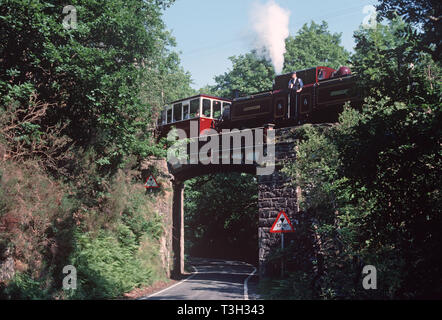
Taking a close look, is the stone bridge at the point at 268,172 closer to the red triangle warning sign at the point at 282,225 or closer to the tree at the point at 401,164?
the red triangle warning sign at the point at 282,225

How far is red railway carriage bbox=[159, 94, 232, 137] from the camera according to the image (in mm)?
23625

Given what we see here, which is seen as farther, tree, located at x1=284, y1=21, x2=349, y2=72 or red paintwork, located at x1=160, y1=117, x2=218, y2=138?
tree, located at x1=284, y1=21, x2=349, y2=72

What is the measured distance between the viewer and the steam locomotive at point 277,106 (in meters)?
19.5

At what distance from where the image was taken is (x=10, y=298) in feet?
35.8

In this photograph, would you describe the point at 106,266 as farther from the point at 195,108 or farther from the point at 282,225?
the point at 195,108

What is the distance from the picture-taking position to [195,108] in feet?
78.0

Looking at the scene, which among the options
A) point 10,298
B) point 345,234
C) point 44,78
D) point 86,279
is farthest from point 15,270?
point 345,234

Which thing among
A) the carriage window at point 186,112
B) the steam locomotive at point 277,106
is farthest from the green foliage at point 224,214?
the carriage window at point 186,112

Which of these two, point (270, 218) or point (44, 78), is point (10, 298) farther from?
point (270, 218)

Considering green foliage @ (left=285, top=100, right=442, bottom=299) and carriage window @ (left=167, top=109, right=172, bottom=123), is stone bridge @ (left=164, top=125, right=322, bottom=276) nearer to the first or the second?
carriage window @ (left=167, top=109, right=172, bottom=123)

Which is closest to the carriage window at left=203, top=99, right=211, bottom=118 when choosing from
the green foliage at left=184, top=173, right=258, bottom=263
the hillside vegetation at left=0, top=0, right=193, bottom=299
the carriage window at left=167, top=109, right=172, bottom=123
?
the carriage window at left=167, top=109, right=172, bottom=123

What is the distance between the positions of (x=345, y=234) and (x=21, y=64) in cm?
1189

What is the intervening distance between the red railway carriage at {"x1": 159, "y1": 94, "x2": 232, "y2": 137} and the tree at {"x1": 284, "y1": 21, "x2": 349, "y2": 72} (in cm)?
1767

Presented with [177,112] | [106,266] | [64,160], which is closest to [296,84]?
[177,112]
